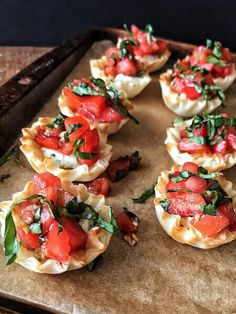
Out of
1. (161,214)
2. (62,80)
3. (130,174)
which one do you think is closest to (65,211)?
(161,214)

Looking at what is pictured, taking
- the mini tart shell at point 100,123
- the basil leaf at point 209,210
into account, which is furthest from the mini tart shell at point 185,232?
the mini tart shell at point 100,123

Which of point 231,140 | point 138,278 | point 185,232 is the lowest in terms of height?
point 138,278

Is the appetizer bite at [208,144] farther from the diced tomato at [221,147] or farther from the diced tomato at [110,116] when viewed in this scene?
the diced tomato at [110,116]

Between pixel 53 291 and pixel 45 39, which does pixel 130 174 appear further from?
pixel 45 39

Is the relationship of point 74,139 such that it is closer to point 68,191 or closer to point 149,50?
point 68,191

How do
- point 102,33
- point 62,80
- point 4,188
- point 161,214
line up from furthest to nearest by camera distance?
point 102,33
point 62,80
point 4,188
point 161,214

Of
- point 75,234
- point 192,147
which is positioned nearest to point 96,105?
point 192,147
